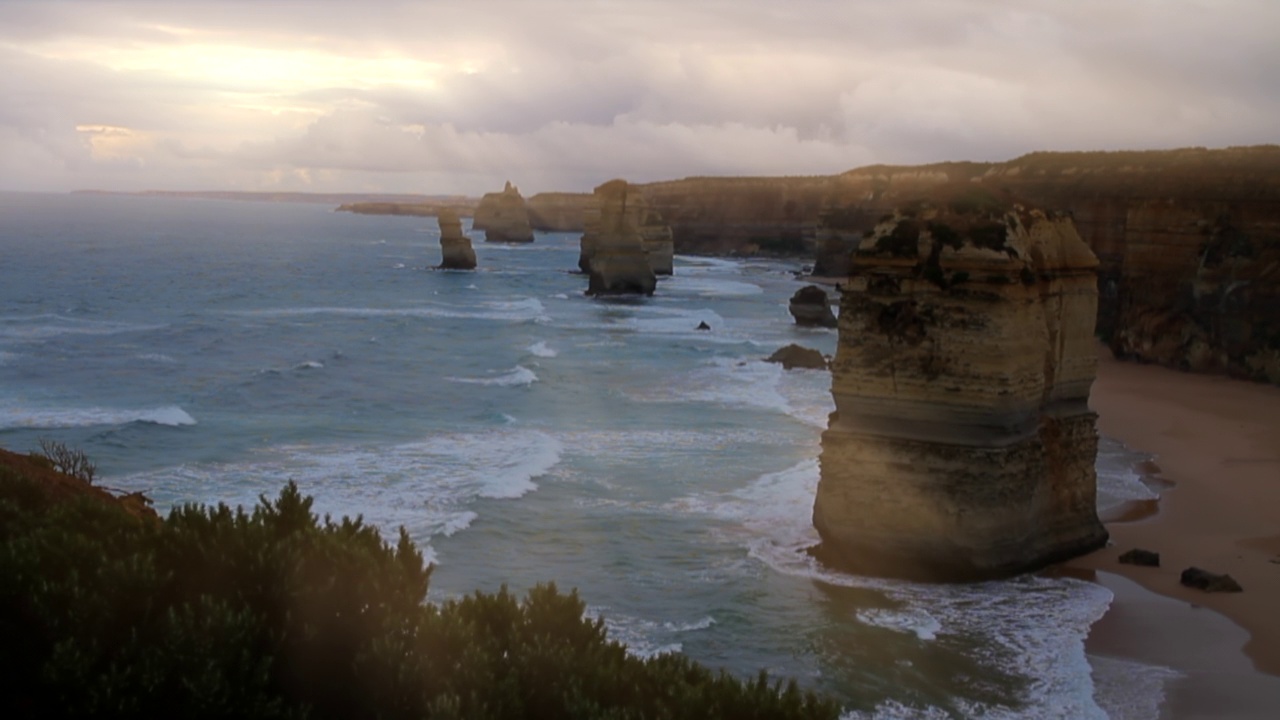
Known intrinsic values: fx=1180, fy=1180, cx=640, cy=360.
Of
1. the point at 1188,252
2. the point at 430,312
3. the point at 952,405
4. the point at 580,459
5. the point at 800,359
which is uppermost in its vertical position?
the point at 1188,252

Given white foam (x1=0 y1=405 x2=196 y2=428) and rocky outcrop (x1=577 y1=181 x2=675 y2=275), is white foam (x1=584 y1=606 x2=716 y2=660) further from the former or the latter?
rocky outcrop (x1=577 y1=181 x2=675 y2=275)

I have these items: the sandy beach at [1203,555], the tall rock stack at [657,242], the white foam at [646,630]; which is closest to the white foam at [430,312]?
the tall rock stack at [657,242]

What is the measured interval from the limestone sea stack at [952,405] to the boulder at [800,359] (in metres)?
21.2

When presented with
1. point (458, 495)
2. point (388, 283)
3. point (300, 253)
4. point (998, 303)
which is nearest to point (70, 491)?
point (458, 495)

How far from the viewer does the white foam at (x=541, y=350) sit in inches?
1685

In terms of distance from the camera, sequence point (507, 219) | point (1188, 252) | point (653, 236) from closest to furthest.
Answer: point (1188, 252)
point (653, 236)
point (507, 219)

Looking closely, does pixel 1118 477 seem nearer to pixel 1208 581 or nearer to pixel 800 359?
pixel 1208 581

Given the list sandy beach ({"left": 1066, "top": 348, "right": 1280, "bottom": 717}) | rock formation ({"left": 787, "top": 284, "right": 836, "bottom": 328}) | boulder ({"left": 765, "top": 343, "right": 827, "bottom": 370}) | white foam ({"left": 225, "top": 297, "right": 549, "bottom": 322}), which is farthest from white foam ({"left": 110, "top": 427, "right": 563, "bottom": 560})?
white foam ({"left": 225, "top": 297, "right": 549, "bottom": 322})

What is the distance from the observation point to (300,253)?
117m

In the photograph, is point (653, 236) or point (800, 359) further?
point (653, 236)

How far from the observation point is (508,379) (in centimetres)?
3612

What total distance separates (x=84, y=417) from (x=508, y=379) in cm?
1221

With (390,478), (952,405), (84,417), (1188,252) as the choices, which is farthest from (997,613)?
(1188,252)

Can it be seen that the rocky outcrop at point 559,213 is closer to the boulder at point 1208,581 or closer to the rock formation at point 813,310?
the rock formation at point 813,310
